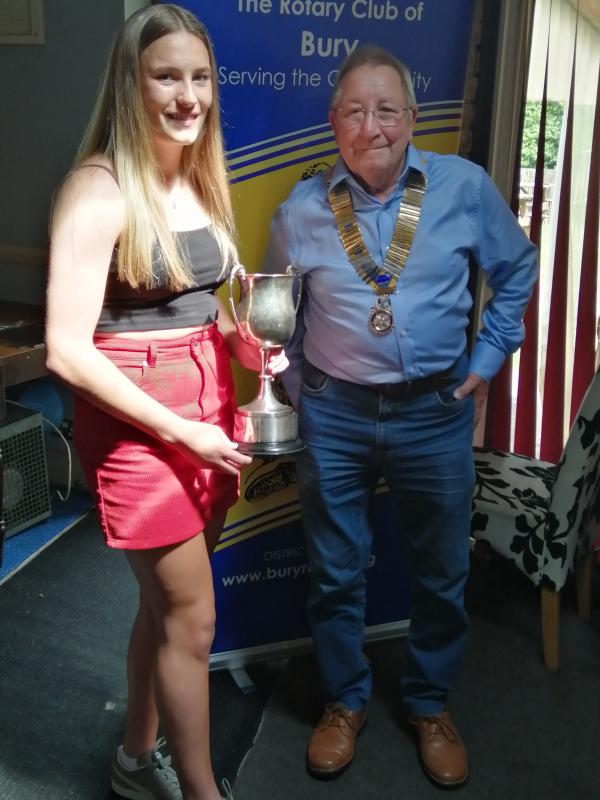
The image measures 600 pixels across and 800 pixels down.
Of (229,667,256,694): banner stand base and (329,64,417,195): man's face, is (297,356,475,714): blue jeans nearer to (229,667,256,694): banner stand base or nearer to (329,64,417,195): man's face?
(229,667,256,694): banner stand base

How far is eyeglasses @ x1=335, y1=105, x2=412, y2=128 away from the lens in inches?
65.0

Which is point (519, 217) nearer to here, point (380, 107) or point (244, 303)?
point (380, 107)

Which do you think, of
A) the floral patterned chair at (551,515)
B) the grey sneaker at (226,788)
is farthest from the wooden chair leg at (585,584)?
the grey sneaker at (226,788)

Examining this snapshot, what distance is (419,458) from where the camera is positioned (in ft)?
5.87

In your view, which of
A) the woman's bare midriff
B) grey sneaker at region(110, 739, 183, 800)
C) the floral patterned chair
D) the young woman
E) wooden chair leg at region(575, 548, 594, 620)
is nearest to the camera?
the young woman

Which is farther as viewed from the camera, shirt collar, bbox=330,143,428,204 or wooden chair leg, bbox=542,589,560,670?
wooden chair leg, bbox=542,589,560,670

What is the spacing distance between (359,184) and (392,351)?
37cm

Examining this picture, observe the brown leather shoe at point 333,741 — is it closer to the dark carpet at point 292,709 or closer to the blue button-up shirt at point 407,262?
the dark carpet at point 292,709

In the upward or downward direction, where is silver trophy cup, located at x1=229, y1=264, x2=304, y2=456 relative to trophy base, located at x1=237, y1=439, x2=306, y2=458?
upward

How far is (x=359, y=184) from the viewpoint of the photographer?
5.68 ft

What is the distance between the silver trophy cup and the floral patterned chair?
100 cm

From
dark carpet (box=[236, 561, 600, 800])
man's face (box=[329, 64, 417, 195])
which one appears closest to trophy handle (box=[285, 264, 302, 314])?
man's face (box=[329, 64, 417, 195])

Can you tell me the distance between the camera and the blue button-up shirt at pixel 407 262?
1706 millimetres

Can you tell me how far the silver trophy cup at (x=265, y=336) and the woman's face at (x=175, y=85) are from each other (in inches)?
11.3
